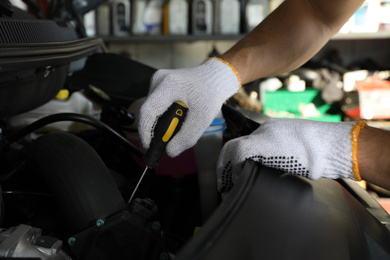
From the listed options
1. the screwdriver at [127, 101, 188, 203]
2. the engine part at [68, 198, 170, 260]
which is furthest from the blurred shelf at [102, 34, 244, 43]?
the engine part at [68, 198, 170, 260]

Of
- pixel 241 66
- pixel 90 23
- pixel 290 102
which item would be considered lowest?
pixel 290 102

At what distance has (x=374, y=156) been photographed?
0.60 m

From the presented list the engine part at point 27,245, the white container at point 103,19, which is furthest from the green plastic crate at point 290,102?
the engine part at point 27,245

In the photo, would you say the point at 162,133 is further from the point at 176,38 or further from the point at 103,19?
the point at 103,19

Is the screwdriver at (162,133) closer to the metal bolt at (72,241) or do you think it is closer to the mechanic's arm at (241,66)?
the mechanic's arm at (241,66)

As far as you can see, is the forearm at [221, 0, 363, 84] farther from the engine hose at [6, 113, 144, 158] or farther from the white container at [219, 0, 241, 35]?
the white container at [219, 0, 241, 35]

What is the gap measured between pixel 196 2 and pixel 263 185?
7.24ft

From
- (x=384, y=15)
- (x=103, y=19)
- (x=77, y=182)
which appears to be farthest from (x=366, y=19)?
(x=77, y=182)

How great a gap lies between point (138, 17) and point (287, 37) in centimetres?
185

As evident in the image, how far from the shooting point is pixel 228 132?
87cm

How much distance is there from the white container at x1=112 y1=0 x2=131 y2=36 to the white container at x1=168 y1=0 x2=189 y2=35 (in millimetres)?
303

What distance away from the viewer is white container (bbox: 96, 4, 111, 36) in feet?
8.63

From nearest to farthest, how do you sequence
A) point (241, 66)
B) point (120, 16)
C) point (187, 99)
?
point (187, 99) → point (241, 66) → point (120, 16)

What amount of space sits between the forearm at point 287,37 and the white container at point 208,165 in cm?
15
